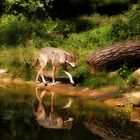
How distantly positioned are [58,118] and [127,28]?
8.16 meters

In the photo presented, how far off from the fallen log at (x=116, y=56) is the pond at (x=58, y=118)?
1.78 metres

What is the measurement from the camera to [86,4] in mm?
25812

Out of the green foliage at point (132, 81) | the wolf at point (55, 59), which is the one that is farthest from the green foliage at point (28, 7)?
the green foliage at point (132, 81)

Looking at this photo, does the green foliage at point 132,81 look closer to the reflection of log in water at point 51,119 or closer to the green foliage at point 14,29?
the reflection of log in water at point 51,119

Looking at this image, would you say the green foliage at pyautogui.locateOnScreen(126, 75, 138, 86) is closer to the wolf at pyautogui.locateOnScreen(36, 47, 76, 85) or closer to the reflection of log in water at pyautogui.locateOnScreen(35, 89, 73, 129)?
the wolf at pyautogui.locateOnScreen(36, 47, 76, 85)

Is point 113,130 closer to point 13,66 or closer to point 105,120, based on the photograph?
point 105,120

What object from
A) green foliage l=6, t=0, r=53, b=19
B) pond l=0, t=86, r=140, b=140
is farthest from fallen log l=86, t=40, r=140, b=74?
green foliage l=6, t=0, r=53, b=19

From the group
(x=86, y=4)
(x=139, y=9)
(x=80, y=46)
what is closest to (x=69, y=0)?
(x=86, y=4)

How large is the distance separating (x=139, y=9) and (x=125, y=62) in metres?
6.15

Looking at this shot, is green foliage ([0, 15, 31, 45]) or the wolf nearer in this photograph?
the wolf

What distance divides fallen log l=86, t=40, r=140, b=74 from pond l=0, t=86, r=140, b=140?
1.78 metres

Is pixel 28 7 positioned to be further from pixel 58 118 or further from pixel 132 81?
pixel 58 118

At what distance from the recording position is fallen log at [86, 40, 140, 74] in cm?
1719

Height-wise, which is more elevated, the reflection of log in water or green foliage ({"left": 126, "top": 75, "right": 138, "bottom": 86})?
green foliage ({"left": 126, "top": 75, "right": 138, "bottom": 86})
